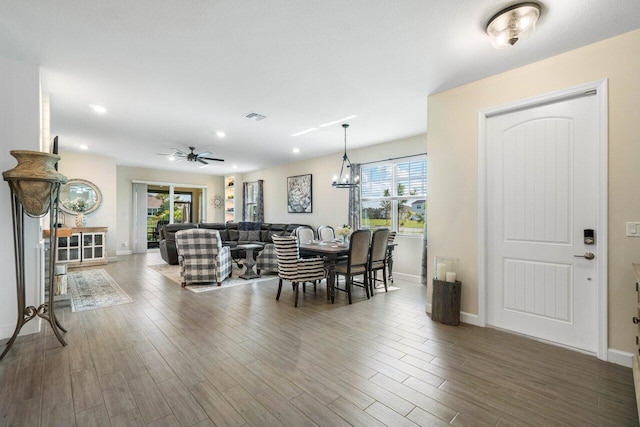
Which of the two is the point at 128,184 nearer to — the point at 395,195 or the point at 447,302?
the point at 395,195

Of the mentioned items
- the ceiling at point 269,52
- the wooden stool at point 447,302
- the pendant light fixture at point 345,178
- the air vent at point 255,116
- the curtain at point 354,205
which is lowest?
the wooden stool at point 447,302

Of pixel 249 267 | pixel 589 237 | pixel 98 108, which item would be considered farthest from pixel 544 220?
pixel 98 108

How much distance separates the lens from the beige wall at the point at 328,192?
5.60 m

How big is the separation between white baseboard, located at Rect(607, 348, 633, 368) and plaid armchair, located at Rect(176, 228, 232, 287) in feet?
16.2

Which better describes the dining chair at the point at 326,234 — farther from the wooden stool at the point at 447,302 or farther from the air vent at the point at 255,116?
the wooden stool at the point at 447,302

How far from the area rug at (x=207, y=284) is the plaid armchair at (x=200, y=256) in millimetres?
122

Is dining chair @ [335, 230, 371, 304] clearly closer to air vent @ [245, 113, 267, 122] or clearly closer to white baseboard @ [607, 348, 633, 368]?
air vent @ [245, 113, 267, 122]

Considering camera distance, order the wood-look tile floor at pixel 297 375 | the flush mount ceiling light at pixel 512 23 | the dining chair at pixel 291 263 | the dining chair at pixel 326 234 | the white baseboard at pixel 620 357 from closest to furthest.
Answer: the wood-look tile floor at pixel 297 375
the flush mount ceiling light at pixel 512 23
the white baseboard at pixel 620 357
the dining chair at pixel 291 263
the dining chair at pixel 326 234

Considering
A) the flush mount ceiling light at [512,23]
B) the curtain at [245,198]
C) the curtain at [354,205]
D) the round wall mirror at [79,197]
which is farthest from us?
the curtain at [245,198]

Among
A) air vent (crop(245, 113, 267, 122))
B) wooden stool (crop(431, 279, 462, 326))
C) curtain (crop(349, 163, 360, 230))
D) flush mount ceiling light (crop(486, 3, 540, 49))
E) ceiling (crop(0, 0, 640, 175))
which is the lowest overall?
wooden stool (crop(431, 279, 462, 326))

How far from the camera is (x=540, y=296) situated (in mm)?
2896

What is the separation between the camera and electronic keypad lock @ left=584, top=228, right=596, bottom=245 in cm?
259

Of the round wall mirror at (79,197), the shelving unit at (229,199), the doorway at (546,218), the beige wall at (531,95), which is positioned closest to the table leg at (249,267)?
the beige wall at (531,95)

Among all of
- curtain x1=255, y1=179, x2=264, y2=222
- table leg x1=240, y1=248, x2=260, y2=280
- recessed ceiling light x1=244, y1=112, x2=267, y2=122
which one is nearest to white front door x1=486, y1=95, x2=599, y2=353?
recessed ceiling light x1=244, y1=112, x2=267, y2=122
